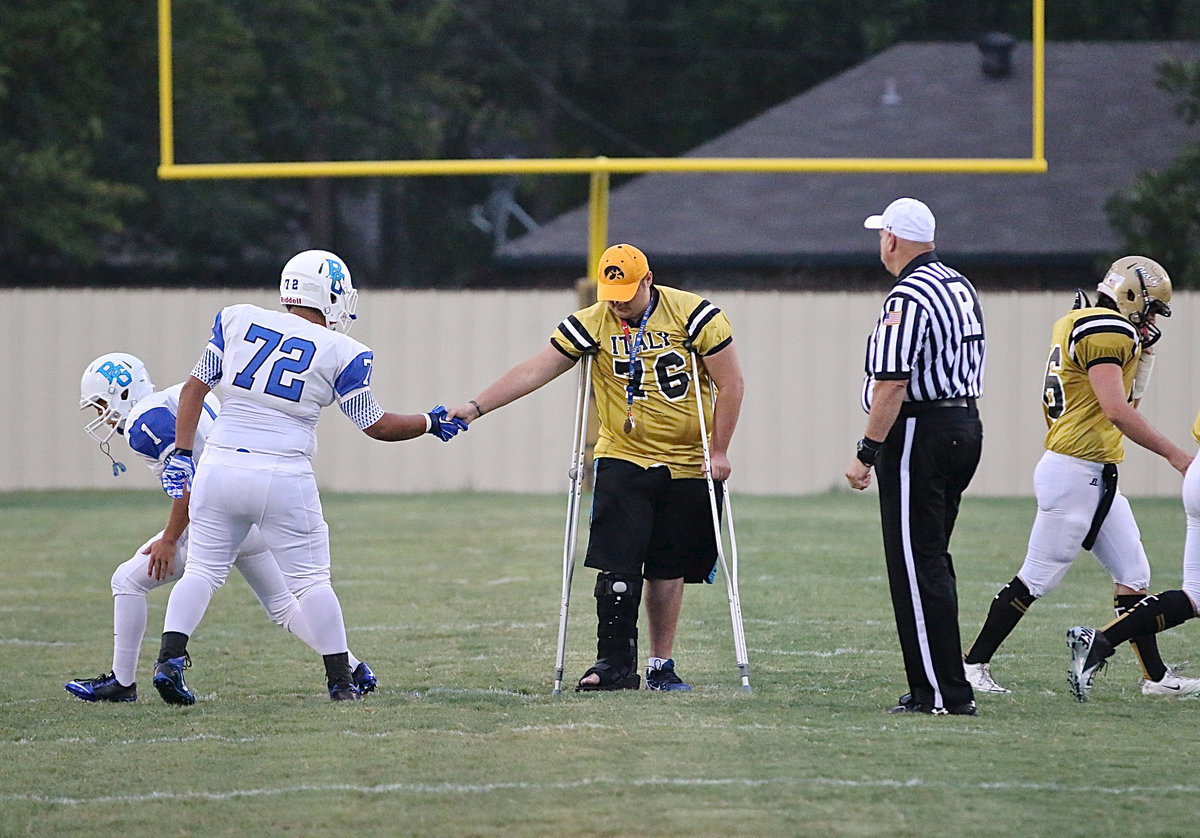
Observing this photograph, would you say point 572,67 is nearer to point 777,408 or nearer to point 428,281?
point 428,281

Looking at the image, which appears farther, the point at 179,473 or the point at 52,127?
the point at 52,127

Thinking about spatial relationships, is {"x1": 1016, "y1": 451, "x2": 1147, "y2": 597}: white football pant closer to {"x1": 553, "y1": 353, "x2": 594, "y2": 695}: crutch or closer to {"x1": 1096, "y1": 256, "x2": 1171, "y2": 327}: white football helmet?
{"x1": 1096, "y1": 256, "x2": 1171, "y2": 327}: white football helmet

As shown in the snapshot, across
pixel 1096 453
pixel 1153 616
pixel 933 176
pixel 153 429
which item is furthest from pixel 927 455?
pixel 933 176

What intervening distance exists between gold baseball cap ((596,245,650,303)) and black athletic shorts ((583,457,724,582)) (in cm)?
71

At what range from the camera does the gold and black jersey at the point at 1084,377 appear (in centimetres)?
745

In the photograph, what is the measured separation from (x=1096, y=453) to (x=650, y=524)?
1873 millimetres

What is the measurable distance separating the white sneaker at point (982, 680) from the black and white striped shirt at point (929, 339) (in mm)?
1388

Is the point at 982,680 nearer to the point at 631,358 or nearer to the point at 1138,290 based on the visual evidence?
the point at 1138,290

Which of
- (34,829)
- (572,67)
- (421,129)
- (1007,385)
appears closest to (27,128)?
(421,129)

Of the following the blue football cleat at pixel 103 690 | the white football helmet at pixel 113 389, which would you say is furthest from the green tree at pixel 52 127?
the blue football cleat at pixel 103 690

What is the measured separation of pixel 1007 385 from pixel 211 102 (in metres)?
14.9

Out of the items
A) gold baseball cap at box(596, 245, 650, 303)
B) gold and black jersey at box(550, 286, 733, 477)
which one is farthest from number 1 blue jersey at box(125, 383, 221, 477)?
gold baseball cap at box(596, 245, 650, 303)

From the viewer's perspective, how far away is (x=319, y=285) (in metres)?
7.38

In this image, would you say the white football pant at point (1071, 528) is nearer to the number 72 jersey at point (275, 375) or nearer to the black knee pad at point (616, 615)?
the black knee pad at point (616, 615)
